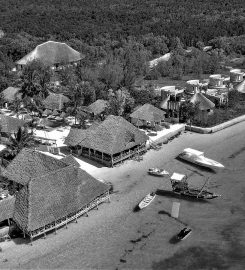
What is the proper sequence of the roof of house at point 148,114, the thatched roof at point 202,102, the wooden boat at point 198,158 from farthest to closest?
the thatched roof at point 202,102 → the roof of house at point 148,114 → the wooden boat at point 198,158

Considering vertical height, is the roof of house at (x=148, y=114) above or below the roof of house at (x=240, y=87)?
below

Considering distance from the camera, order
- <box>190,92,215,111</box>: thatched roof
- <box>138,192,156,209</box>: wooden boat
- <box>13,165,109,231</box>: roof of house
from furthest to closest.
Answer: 1. <box>190,92,215,111</box>: thatched roof
2. <box>138,192,156,209</box>: wooden boat
3. <box>13,165,109,231</box>: roof of house

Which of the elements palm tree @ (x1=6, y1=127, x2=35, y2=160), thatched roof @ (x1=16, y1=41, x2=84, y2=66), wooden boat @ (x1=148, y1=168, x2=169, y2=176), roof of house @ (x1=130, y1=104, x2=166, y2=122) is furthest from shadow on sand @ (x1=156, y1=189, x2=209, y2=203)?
thatched roof @ (x1=16, y1=41, x2=84, y2=66)

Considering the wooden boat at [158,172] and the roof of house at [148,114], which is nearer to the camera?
the wooden boat at [158,172]

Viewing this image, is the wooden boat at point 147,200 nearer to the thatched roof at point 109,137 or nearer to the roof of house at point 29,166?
the thatched roof at point 109,137

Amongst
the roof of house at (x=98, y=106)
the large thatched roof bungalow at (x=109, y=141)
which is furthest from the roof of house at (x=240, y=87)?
the large thatched roof bungalow at (x=109, y=141)

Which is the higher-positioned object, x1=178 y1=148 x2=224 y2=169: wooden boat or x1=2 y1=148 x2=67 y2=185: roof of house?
x1=2 y1=148 x2=67 y2=185: roof of house

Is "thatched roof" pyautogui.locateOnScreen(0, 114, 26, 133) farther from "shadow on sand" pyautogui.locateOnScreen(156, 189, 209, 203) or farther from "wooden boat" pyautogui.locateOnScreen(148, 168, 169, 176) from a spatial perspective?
"shadow on sand" pyautogui.locateOnScreen(156, 189, 209, 203)

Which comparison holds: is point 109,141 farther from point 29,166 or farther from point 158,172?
point 29,166
